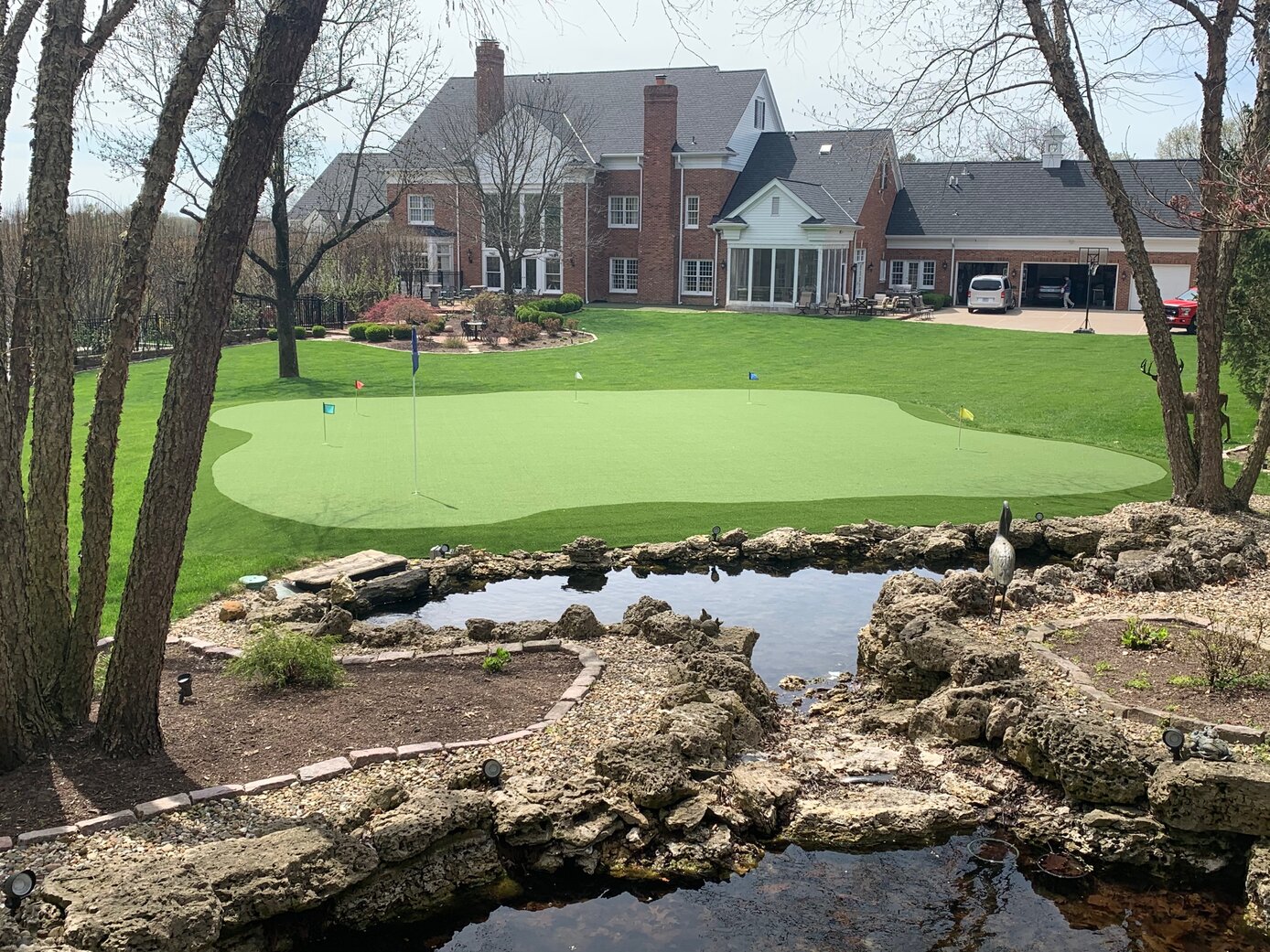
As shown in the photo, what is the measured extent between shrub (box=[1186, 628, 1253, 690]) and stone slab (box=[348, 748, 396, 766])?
209 inches

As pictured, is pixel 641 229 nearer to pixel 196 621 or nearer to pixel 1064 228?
pixel 1064 228

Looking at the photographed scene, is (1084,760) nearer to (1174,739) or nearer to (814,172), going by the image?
(1174,739)

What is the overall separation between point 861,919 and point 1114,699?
293 cm

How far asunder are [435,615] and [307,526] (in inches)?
100

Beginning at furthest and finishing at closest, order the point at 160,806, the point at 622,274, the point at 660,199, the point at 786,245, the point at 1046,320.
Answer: the point at 622,274 → the point at 660,199 → the point at 786,245 → the point at 1046,320 → the point at 160,806

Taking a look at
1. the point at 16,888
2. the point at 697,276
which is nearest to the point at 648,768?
the point at 16,888

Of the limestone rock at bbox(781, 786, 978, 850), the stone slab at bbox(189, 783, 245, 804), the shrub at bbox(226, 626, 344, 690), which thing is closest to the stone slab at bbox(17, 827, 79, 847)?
the stone slab at bbox(189, 783, 245, 804)

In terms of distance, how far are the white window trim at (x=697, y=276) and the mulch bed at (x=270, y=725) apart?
→ 36.1 metres

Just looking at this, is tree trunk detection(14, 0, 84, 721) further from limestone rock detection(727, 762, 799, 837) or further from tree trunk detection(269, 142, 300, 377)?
tree trunk detection(269, 142, 300, 377)

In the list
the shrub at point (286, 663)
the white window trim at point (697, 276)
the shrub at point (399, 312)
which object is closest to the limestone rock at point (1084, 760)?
the shrub at point (286, 663)

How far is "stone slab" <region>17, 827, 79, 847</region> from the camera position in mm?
5632

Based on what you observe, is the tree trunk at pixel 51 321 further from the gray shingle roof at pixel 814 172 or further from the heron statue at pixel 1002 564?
the gray shingle roof at pixel 814 172

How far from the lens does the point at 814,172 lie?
140ft

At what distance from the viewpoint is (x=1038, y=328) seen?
35.8 metres
